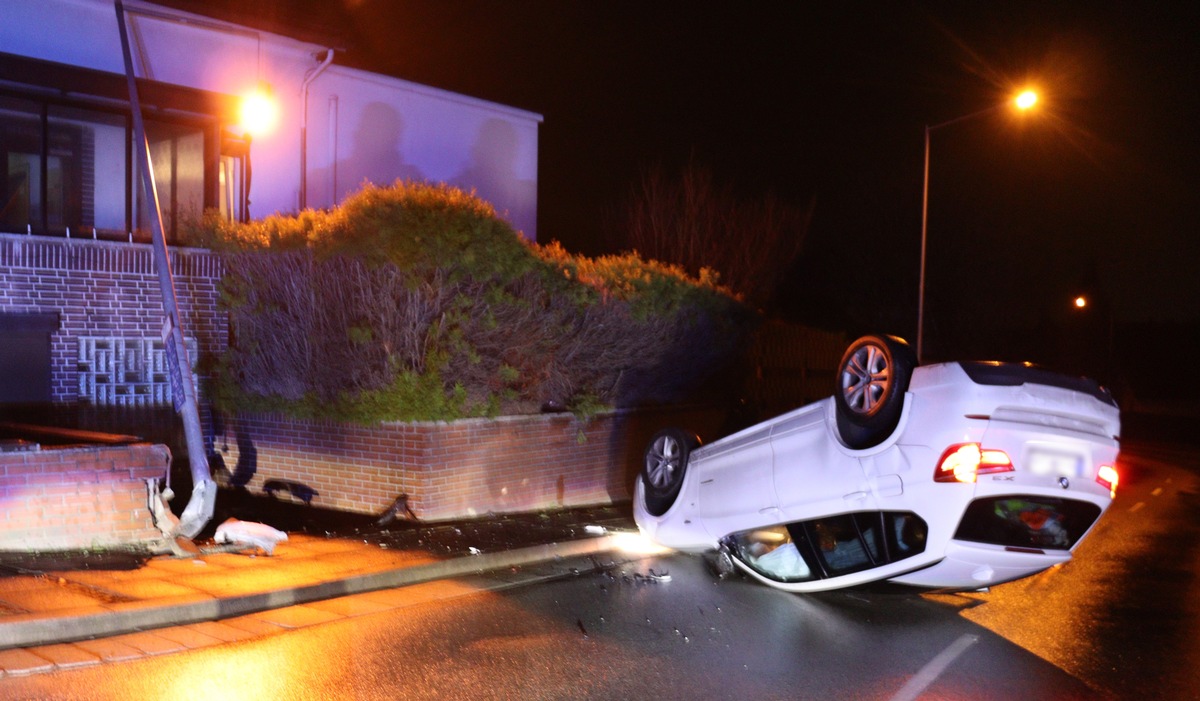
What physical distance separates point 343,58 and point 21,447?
10.4 m

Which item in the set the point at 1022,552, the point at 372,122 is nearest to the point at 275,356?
the point at 372,122

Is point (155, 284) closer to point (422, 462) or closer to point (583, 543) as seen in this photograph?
point (422, 462)

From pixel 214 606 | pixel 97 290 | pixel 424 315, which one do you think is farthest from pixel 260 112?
pixel 214 606

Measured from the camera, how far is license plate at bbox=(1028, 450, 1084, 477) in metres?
6.54

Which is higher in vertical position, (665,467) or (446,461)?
(665,467)

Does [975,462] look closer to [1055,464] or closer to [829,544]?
[1055,464]

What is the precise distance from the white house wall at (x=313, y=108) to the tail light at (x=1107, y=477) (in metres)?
7.47

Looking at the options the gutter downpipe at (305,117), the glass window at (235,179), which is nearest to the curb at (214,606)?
the glass window at (235,179)

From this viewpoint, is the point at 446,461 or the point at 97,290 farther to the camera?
the point at 97,290

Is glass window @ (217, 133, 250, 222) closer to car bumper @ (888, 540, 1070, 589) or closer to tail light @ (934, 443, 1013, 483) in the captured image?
car bumper @ (888, 540, 1070, 589)

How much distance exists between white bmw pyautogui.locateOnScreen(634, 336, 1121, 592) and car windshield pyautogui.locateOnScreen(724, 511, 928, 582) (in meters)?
0.01

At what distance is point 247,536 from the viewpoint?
898 centimetres

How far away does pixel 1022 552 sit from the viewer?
6.72 meters

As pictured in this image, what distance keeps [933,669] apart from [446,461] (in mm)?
6107
